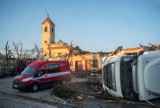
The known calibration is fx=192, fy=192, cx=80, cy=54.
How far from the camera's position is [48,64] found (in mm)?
15641

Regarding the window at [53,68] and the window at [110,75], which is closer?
the window at [110,75]

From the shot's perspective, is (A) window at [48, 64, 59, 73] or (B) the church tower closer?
(A) window at [48, 64, 59, 73]

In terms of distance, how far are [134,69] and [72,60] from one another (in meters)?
28.9

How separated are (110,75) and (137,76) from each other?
2.11m

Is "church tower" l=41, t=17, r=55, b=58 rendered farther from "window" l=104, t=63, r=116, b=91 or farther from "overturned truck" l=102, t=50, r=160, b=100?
"overturned truck" l=102, t=50, r=160, b=100

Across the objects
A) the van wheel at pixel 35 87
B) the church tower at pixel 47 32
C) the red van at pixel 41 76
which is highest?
the church tower at pixel 47 32

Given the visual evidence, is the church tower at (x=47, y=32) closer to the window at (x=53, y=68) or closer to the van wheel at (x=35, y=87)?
the window at (x=53, y=68)

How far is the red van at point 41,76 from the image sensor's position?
14.2 meters

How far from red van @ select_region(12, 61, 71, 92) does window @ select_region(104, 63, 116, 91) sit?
582 centimetres

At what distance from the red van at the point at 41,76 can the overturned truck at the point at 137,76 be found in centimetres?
698

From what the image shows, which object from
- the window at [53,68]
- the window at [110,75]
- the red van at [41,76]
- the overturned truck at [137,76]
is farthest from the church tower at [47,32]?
the overturned truck at [137,76]

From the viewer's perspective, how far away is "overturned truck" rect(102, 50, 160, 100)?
7871 millimetres

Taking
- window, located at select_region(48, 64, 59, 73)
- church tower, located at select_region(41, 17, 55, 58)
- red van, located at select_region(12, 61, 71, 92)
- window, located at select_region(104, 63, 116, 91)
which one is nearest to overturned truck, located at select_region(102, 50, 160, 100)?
window, located at select_region(104, 63, 116, 91)

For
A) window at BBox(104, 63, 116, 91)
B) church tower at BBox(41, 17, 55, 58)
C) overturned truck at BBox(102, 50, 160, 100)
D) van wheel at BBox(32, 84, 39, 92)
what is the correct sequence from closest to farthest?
overturned truck at BBox(102, 50, 160, 100) < window at BBox(104, 63, 116, 91) < van wheel at BBox(32, 84, 39, 92) < church tower at BBox(41, 17, 55, 58)
